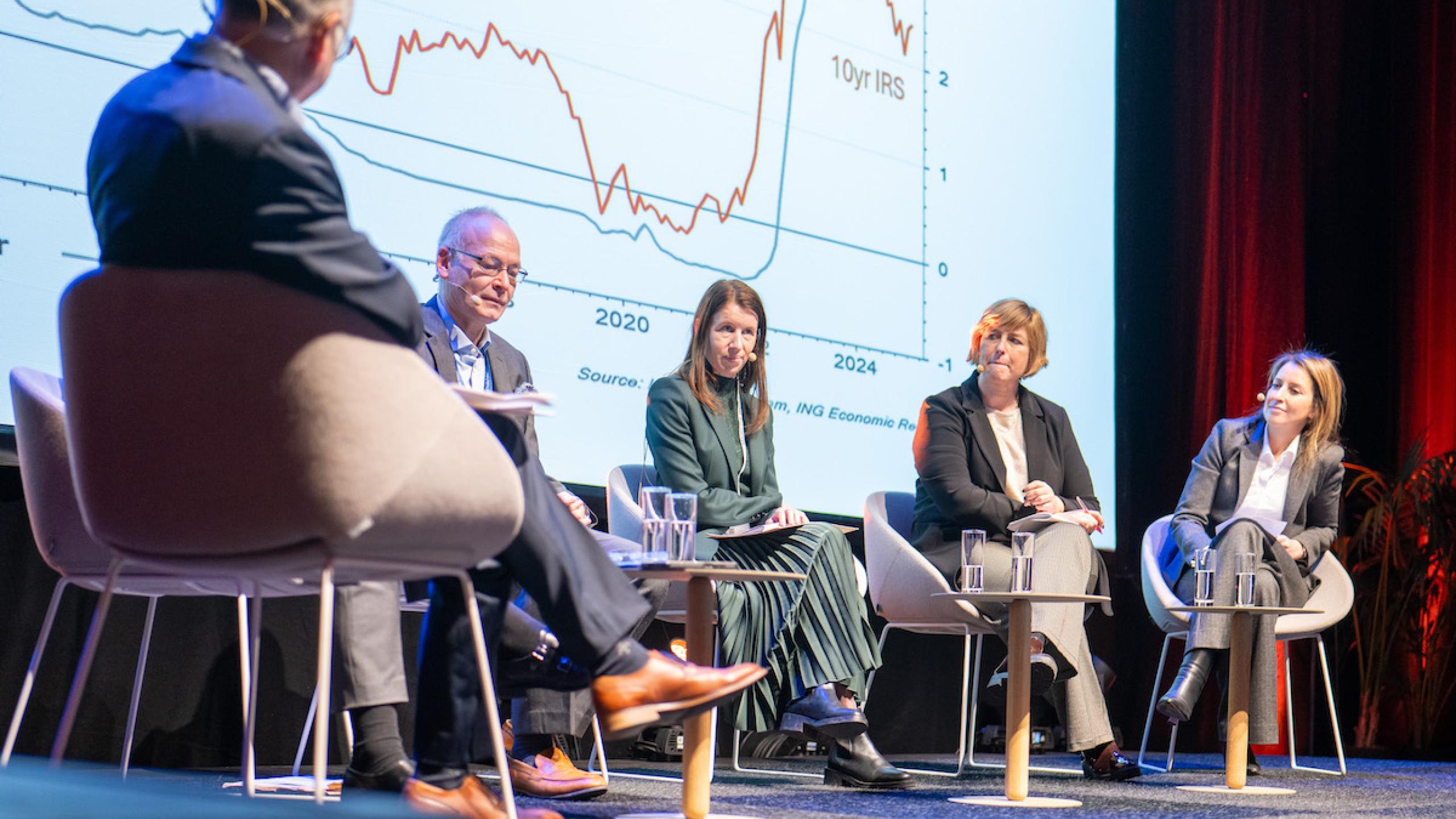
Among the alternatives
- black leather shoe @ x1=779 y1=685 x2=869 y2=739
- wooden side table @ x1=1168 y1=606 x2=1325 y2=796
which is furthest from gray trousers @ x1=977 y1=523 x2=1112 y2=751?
black leather shoe @ x1=779 y1=685 x2=869 y2=739

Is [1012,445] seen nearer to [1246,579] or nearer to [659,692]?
[1246,579]

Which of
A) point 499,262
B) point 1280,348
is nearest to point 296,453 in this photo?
point 499,262

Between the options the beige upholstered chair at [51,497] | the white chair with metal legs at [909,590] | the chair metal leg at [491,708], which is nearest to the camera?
the chair metal leg at [491,708]

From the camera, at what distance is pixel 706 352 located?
11.7 feet

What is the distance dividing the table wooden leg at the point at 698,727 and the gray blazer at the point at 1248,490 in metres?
2.36

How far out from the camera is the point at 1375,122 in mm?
6320

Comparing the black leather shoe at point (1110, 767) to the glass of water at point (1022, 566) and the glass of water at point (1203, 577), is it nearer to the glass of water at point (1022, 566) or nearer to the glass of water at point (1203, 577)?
the glass of water at point (1203, 577)

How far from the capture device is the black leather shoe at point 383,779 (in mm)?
2355

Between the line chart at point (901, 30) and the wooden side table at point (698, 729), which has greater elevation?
the line chart at point (901, 30)

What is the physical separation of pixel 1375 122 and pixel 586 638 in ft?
18.4

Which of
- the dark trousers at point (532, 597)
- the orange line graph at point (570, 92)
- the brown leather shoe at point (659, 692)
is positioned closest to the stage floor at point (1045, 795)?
the dark trousers at point (532, 597)

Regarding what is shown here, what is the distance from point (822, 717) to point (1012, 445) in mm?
1294

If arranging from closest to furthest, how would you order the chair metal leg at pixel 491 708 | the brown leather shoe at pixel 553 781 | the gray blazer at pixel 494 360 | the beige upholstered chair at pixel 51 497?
the chair metal leg at pixel 491 708
the beige upholstered chair at pixel 51 497
the brown leather shoe at pixel 553 781
the gray blazer at pixel 494 360

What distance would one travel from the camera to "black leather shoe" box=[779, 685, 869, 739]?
3.06 m
